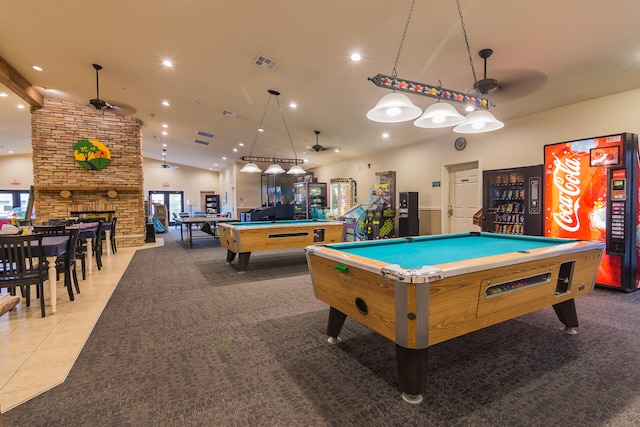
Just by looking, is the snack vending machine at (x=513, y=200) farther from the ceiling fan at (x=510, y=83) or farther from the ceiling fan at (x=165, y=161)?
the ceiling fan at (x=165, y=161)

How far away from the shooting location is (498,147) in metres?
5.99

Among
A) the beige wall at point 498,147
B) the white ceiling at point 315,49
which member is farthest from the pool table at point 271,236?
the beige wall at point 498,147

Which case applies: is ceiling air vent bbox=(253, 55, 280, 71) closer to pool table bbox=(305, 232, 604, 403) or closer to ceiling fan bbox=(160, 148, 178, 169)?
pool table bbox=(305, 232, 604, 403)

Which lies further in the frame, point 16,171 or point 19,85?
point 16,171

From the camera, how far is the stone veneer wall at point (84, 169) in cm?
751

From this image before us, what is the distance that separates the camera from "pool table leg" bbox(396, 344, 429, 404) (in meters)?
1.68

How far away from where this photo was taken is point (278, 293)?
3.85m

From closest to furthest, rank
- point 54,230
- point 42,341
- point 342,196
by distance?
point 42,341 < point 54,230 < point 342,196

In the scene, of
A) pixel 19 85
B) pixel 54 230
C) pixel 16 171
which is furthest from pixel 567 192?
pixel 16 171

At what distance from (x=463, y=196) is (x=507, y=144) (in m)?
1.51

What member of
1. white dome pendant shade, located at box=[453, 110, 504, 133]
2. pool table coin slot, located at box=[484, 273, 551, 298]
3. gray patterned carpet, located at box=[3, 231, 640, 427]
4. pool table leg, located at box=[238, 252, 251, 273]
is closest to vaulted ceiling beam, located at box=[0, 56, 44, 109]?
pool table leg, located at box=[238, 252, 251, 273]

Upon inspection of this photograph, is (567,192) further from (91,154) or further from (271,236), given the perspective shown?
(91,154)

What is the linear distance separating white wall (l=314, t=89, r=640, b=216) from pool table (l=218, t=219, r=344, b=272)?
3.39m

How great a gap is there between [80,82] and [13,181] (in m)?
10.4
